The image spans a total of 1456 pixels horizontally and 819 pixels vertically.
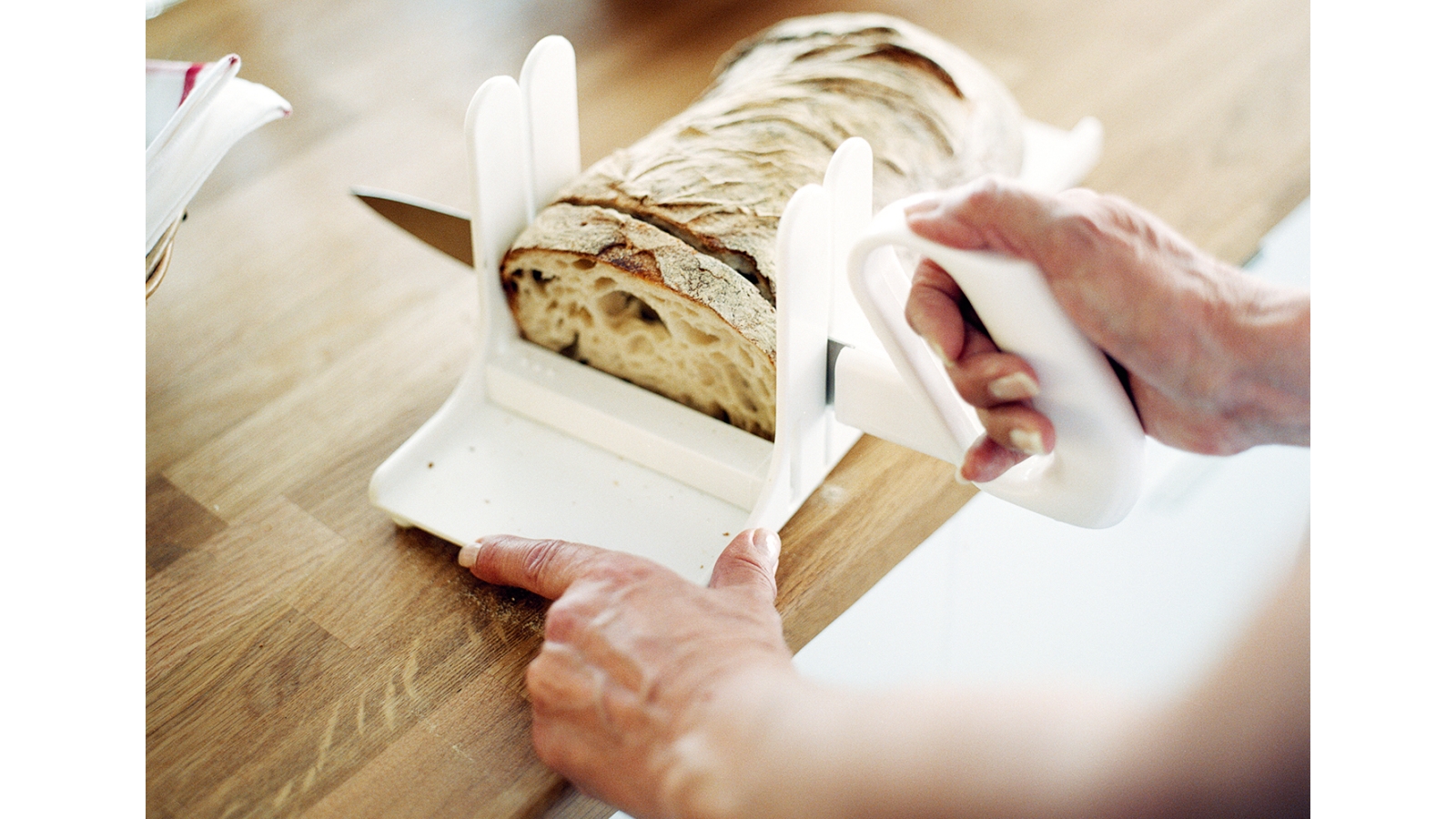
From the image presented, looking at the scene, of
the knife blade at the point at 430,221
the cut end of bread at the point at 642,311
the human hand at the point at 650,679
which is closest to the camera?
the human hand at the point at 650,679

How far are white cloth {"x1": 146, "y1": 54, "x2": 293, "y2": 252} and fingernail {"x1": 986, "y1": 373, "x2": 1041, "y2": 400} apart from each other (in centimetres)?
58

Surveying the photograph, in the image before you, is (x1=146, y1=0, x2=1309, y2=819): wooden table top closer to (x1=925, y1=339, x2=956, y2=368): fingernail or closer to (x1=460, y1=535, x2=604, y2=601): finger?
(x1=460, y1=535, x2=604, y2=601): finger

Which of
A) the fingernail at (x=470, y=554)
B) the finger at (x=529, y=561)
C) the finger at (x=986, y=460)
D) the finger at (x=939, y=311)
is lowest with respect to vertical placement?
the fingernail at (x=470, y=554)

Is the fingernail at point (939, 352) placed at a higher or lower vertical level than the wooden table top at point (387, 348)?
higher

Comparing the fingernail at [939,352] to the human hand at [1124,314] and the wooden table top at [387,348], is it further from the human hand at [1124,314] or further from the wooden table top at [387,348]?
the wooden table top at [387,348]

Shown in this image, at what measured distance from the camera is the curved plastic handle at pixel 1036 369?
2.00 feet

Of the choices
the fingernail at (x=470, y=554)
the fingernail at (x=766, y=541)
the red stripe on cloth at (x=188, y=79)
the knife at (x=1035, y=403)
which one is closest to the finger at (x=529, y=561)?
the fingernail at (x=470, y=554)

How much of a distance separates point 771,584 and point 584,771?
0.18 meters

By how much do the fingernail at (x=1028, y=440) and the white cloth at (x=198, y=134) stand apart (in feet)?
1.98

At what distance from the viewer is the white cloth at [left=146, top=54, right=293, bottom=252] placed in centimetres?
80

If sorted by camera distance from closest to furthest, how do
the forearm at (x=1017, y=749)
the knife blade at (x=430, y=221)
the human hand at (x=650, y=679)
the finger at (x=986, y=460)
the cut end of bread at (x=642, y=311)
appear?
the forearm at (x=1017, y=749) < the human hand at (x=650, y=679) < the finger at (x=986, y=460) < the cut end of bread at (x=642, y=311) < the knife blade at (x=430, y=221)

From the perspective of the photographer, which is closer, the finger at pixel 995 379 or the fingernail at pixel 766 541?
the finger at pixel 995 379

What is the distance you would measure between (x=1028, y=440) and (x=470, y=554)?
0.40 m
